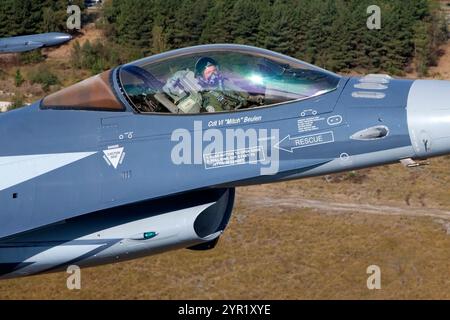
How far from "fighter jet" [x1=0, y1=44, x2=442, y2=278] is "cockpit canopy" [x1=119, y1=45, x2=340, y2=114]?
0.05 feet

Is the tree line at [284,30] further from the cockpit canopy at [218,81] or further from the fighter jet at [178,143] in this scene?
the fighter jet at [178,143]

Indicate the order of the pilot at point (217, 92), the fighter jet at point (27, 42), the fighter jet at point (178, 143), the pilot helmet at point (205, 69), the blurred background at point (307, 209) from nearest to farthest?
the fighter jet at point (178, 143) < the pilot at point (217, 92) < the pilot helmet at point (205, 69) < the blurred background at point (307, 209) < the fighter jet at point (27, 42)

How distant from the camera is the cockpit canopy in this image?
7.75m

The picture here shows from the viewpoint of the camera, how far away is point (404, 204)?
22891 mm

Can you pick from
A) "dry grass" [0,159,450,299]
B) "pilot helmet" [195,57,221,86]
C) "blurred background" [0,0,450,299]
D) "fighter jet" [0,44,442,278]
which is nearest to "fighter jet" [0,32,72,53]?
"blurred background" [0,0,450,299]

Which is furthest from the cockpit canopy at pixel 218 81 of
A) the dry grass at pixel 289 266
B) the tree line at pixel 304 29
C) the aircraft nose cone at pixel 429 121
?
the tree line at pixel 304 29

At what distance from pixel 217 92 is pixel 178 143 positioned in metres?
0.76

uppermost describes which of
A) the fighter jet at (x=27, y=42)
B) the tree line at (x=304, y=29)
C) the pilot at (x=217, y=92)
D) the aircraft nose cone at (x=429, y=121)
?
the tree line at (x=304, y=29)

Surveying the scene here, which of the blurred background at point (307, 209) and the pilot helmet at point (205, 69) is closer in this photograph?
the pilot helmet at point (205, 69)

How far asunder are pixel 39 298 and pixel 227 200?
994 centimetres

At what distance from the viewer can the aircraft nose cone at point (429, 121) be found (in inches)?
277

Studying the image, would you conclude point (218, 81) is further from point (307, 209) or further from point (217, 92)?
point (307, 209)
